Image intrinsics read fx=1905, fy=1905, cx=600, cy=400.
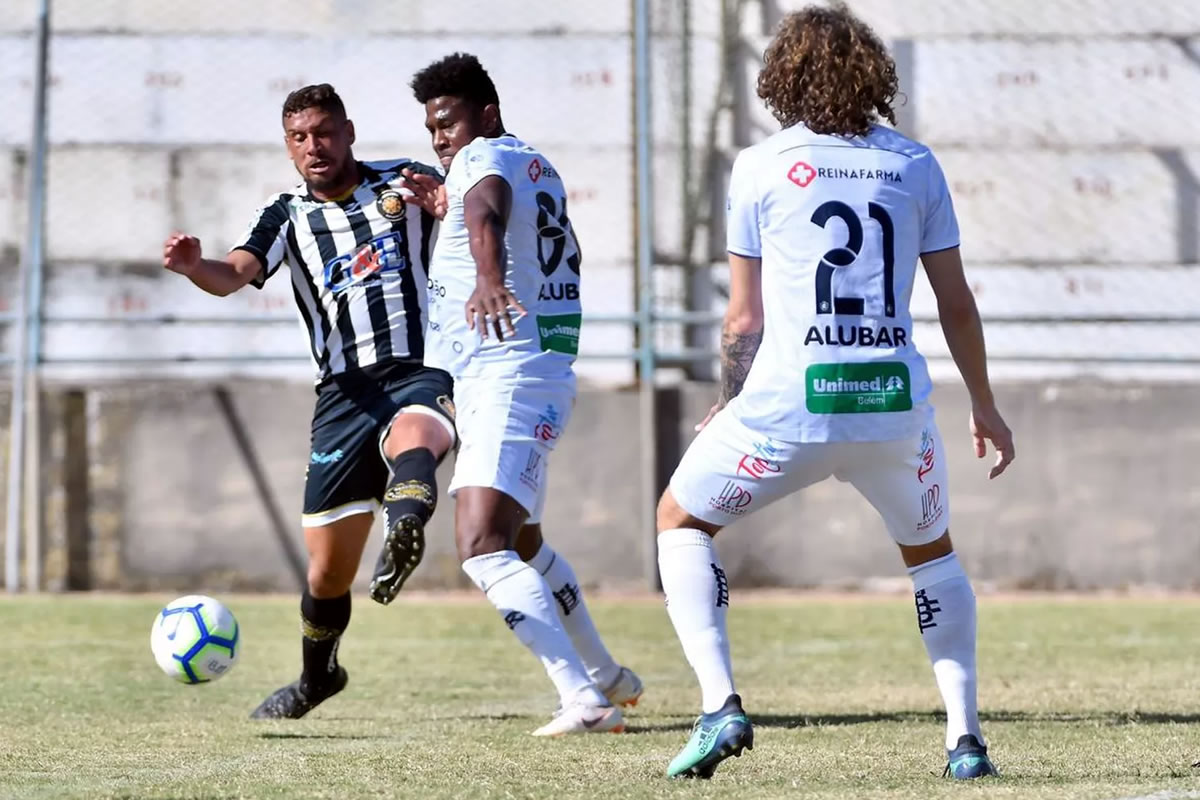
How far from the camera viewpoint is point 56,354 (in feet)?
44.8

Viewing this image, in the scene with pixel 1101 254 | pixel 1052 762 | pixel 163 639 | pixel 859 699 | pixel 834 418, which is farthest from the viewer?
pixel 1101 254

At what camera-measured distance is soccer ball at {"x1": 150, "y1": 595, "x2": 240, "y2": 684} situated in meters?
6.39

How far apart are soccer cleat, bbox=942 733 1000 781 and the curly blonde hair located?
1541 millimetres

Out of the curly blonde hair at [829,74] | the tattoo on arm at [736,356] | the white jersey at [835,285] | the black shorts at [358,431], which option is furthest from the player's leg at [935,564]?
the black shorts at [358,431]

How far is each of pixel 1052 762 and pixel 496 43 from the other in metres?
9.59

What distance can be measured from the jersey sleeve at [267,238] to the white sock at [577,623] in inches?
54.8

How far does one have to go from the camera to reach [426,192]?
268 inches

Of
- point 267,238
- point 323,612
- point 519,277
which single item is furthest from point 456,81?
point 323,612

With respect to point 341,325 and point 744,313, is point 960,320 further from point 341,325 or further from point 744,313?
point 341,325

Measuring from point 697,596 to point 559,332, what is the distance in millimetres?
1745

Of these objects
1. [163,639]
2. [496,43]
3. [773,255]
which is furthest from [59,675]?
[496,43]

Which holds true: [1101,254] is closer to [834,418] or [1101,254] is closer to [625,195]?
[625,195]

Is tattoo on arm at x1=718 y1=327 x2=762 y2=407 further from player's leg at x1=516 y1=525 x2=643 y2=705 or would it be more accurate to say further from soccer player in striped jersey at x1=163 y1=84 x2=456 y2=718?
player's leg at x1=516 y1=525 x2=643 y2=705

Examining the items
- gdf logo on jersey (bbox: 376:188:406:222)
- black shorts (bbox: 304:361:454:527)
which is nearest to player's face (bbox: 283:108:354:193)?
gdf logo on jersey (bbox: 376:188:406:222)
